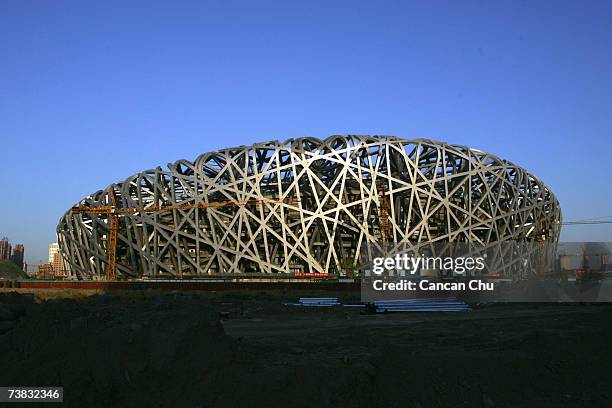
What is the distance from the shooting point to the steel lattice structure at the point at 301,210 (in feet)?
148

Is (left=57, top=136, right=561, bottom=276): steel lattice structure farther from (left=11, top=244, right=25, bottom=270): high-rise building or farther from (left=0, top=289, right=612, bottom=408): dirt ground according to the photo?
(left=11, top=244, right=25, bottom=270): high-rise building

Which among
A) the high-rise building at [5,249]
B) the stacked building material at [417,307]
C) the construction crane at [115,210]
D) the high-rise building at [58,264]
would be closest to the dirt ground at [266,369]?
the stacked building material at [417,307]

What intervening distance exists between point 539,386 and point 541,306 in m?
16.7

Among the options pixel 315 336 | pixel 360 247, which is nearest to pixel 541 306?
pixel 315 336

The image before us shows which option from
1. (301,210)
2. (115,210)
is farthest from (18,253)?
(301,210)

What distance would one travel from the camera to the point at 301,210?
1753 inches

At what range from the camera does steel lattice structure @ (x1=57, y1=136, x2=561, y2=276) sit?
45188mm

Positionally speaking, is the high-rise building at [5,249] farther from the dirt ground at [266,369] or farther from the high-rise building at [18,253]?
the dirt ground at [266,369]

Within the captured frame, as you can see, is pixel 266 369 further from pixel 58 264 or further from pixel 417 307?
pixel 58 264

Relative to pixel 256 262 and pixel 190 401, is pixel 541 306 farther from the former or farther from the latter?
pixel 256 262

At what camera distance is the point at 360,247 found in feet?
152

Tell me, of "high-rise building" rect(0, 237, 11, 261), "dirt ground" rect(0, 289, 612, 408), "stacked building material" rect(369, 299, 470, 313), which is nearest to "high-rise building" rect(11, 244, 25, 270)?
"high-rise building" rect(0, 237, 11, 261)

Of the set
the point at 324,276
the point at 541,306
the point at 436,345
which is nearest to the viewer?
the point at 436,345

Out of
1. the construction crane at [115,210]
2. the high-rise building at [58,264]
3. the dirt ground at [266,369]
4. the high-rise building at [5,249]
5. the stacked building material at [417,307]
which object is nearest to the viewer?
the dirt ground at [266,369]
